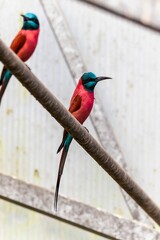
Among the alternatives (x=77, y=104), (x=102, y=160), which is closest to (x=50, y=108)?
(x=102, y=160)

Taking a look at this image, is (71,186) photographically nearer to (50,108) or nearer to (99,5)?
(99,5)

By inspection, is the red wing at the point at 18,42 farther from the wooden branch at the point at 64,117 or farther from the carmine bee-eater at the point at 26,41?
the wooden branch at the point at 64,117

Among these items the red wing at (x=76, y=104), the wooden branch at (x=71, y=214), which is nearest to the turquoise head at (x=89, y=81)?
the red wing at (x=76, y=104)

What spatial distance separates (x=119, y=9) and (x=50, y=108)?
1.68 m

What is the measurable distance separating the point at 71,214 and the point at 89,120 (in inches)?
13.2

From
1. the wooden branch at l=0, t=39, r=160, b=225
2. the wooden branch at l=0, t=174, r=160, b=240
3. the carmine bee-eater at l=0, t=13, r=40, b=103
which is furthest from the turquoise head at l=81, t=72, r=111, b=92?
the wooden branch at l=0, t=174, r=160, b=240

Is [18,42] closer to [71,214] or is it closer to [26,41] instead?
[26,41]

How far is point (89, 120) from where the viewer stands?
3.29 meters

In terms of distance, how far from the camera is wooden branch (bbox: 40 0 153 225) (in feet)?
10.8

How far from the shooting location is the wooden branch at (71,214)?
3178mm

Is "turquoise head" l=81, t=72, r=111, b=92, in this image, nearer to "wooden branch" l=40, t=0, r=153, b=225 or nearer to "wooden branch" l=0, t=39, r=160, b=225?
"wooden branch" l=0, t=39, r=160, b=225

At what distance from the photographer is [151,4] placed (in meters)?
3.39

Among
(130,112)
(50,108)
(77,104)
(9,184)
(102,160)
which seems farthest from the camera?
(130,112)

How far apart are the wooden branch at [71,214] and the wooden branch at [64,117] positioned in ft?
2.82
